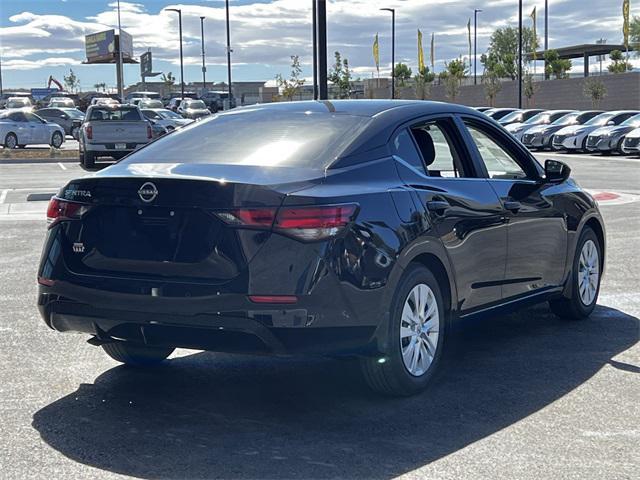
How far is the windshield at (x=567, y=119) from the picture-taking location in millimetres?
36438

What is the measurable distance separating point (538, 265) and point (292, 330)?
8.65 ft

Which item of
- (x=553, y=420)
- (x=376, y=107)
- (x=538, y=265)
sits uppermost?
(x=376, y=107)

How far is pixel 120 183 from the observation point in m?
4.99

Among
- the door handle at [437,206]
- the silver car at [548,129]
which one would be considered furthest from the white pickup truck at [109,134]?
the door handle at [437,206]

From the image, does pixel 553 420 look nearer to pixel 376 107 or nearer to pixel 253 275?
pixel 253 275

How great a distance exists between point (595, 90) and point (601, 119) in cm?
3099

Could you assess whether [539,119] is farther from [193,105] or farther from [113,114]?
[193,105]

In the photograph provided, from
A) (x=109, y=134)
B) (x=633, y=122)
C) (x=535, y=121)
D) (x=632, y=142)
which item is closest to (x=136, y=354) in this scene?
(x=109, y=134)

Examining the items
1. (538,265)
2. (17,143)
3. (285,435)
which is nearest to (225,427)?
(285,435)

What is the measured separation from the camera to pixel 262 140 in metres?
5.54

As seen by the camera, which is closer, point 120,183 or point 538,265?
point 120,183

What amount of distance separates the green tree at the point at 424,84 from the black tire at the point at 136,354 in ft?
249

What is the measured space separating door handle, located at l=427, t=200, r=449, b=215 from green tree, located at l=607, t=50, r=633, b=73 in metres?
73.3

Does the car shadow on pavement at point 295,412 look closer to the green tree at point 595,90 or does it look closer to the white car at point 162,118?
the white car at point 162,118
